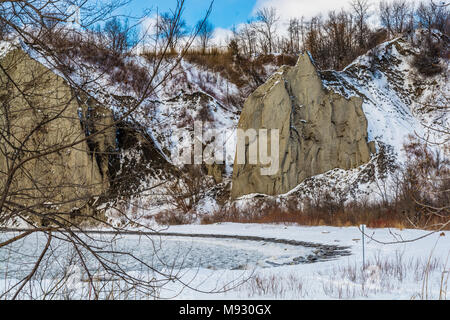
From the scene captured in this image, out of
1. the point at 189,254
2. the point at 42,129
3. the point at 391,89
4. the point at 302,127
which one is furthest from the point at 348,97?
the point at 42,129

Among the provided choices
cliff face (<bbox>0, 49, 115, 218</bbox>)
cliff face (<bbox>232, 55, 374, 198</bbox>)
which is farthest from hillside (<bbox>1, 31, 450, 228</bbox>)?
cliff face (<bbox>0, 49, 115, 218</bbox>)

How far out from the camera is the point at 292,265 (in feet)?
29.5

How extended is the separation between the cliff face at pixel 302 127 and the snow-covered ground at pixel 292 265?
22.5ft

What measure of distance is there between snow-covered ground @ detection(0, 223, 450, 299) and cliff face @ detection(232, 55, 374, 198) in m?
6.85

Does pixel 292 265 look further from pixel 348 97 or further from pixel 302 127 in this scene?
pixel 348 97

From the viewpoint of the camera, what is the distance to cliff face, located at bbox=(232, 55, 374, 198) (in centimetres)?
2534

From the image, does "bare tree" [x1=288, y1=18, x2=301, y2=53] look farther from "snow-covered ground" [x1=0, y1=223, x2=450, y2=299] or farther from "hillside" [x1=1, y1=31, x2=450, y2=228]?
"snow-covered ground" [x1=0, y1=223, x2=450, y2=299]

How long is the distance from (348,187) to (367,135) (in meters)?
4.06

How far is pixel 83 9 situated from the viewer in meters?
2.90
